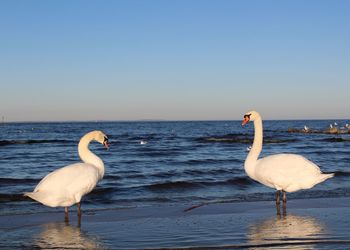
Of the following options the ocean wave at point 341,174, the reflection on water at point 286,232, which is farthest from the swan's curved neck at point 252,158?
the ocean wave at point 341,174

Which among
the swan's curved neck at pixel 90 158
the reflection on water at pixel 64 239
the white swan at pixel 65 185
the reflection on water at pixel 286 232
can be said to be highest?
the swan's curved neck at pixel 90 158

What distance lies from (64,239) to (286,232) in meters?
3.65

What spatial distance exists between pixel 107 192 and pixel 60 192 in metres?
5.94

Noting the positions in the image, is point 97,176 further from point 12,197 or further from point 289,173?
point 12,197

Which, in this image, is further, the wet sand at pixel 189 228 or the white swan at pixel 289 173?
the white swan at pixel 289 173

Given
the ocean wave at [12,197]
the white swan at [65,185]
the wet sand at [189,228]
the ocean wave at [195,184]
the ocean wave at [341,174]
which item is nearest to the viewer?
the wet sand at [189,228]

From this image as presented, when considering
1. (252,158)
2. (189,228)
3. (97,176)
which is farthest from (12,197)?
(189,228)

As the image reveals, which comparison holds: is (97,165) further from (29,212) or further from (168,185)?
(168,185)

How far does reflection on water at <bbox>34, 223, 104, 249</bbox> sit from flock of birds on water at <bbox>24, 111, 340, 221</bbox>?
558 millimetres

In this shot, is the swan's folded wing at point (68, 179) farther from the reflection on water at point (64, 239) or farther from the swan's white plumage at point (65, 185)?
the reflection on water at point (64, 239)

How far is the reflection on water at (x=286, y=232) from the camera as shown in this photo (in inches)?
318

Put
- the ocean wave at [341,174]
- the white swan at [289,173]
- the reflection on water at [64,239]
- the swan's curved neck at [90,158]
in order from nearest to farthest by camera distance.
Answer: the reflection on water at [64,239]
the white swan at [289,173]
the swan's curved neck at [90,158]
the ocean wave at [341,174]

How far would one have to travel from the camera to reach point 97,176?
10.7 meters

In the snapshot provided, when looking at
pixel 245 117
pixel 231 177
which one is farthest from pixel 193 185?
pixel 245 117
